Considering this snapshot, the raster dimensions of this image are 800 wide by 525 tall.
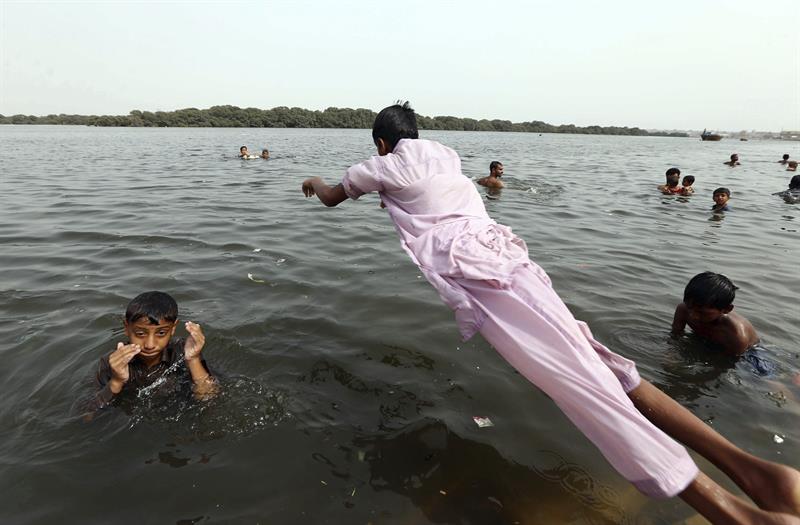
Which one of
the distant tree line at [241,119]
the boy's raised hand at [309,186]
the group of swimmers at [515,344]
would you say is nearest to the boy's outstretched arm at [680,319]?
the group of swimmers at [515,344]

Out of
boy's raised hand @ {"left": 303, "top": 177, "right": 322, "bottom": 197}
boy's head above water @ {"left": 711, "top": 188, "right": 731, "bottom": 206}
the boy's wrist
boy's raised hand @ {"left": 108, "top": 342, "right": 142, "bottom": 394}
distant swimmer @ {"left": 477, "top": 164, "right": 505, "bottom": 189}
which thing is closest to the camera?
boy's raised hand @ {"left": 108, "top": 342, "right": 142, "bottom": 394}

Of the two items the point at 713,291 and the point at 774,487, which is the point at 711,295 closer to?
the point at 713,291

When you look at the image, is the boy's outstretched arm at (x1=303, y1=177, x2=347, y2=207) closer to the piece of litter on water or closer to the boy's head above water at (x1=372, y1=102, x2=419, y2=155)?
the boy's head above water at (x1=372, y1=102, x2=419, y2=155)

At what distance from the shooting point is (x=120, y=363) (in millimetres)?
2902

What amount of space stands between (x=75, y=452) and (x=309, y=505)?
5.21 feet

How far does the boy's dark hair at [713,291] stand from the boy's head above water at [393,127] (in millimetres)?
2955

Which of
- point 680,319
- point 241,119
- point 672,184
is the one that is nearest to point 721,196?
Result: point 672,184

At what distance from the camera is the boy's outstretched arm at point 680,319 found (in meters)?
4.34

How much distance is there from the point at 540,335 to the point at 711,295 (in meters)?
2.77

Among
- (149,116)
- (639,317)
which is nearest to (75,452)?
(639,317)

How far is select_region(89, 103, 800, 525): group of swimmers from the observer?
→ 72.5 inches

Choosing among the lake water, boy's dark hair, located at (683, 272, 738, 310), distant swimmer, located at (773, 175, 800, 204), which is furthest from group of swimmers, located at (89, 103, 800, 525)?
distant swimmer, located at (773, 175, 800, 204)

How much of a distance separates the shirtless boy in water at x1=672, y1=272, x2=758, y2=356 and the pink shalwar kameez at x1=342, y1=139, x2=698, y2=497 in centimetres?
229

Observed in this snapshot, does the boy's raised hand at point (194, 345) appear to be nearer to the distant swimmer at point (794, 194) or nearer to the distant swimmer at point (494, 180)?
the distant swimmer at point (494, 180)
